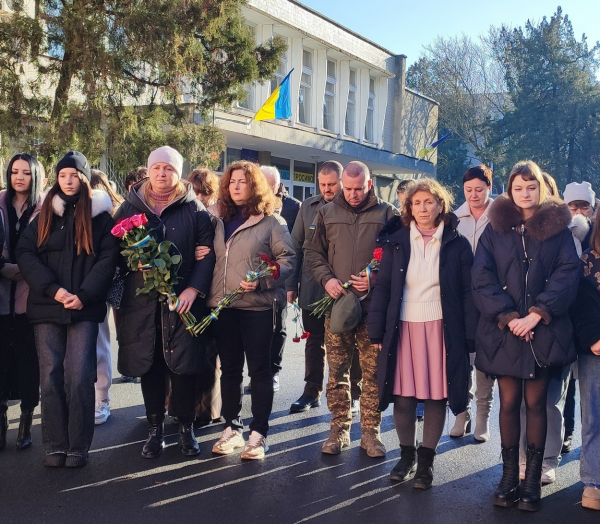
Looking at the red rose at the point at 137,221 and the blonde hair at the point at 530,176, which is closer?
the blonde hair at the point at 530,176

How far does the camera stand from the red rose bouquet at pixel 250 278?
5539 millimetres

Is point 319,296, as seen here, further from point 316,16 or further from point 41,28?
point 316,16

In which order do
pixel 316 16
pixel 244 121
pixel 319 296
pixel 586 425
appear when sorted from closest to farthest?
1. pixel 586 425
2. pixel 319 296
3. pixel 244 121
4. pixel 316 16

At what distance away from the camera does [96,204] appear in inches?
214

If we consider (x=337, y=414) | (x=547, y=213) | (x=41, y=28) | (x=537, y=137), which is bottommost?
(x=337, y=414)

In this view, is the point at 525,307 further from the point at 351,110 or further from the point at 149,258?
the point at 351,110

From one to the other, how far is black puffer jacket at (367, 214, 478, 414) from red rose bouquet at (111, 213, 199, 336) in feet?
A: 4.76

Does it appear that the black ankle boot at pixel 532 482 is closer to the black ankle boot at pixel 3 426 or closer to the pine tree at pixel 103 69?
the black ankle boot at pixel 3 426

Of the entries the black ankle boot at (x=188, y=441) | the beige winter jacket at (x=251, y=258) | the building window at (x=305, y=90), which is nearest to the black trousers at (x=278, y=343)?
the beige winter jacket at (x=251, y=258)

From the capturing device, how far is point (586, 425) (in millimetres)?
A: 4848

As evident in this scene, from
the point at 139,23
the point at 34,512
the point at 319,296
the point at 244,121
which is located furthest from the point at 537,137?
the point at 34,512

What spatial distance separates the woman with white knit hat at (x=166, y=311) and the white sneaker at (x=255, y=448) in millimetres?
398

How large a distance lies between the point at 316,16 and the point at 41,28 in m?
15.4

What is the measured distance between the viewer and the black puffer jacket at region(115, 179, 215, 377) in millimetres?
5473
